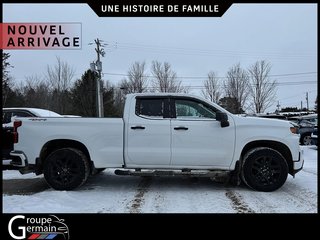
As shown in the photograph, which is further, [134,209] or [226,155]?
[226,155]

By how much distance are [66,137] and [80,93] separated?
107 ft

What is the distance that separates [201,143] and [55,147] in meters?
2.87

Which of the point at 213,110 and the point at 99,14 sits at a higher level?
the point at 99,14

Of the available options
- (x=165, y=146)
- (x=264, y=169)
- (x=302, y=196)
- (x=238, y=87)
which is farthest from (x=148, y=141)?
(x=238, y=87)

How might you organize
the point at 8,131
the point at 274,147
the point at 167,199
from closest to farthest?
the point at 167,199 < the point at 274,147 < the point at 8,131

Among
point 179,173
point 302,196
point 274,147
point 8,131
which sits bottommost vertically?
point 302,196

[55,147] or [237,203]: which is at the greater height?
[55,147]

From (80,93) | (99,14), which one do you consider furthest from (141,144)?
(80,93)

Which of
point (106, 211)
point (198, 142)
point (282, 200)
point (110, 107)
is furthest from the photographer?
point (110, 107)

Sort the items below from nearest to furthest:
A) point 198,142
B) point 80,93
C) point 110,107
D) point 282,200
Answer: point 282,200 < point 198,142 < point 80,93 < point 110,107

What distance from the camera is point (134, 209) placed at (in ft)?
17.7

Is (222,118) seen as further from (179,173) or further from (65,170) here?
(65,170)

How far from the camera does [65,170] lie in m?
6.48

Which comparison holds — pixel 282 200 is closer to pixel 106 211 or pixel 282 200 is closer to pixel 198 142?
pixel 198 142
